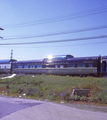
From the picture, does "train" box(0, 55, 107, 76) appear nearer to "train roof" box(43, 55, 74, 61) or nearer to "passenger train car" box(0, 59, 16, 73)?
"train roof" box(43, 55, 74, 61)

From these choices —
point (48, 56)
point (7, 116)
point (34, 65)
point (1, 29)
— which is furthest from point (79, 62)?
point (7, 116)

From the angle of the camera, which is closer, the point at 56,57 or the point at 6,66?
the point at 56,57

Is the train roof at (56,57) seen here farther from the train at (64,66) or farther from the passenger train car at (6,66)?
the passenger train car at (6,66)

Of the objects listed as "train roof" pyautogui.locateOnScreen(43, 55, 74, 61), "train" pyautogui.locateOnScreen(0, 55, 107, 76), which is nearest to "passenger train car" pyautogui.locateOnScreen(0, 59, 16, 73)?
"train" pyautogui.locateOnScreen(0, 55, 107, 76)

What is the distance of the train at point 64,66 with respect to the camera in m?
26.1

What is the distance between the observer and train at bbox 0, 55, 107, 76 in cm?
2606

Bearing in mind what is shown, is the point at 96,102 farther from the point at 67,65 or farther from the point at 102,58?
the point at 67,65

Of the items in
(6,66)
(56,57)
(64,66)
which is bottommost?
(6,66)

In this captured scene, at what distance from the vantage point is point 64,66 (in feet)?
97.0

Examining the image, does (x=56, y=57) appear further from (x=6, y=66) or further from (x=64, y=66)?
(x=6, y=66)

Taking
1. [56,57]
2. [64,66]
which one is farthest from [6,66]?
[64,66]

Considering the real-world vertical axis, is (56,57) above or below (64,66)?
above

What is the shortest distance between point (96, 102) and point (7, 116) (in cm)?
644

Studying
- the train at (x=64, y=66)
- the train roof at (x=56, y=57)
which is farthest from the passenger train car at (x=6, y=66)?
the train roof at (x=56, y=57)
